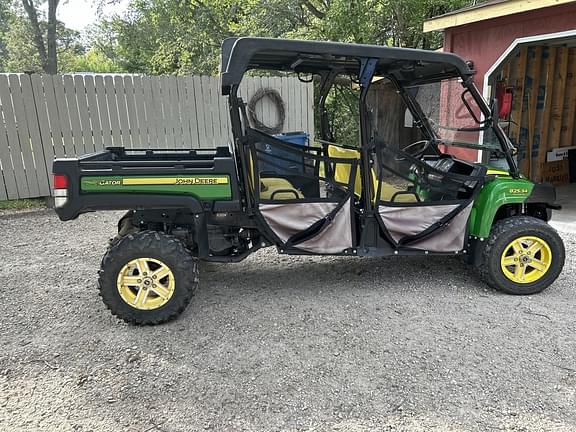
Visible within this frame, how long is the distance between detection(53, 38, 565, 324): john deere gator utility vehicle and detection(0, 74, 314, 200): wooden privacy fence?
3792 mm

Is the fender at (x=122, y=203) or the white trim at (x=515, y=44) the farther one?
the white trim at (x=515, y=44)

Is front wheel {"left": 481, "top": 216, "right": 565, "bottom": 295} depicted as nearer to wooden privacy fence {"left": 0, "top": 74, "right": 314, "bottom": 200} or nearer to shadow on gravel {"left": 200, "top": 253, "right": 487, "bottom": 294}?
shadow on gravel {"left": 200, "top": 253, "right": 487, "bottom": 294}

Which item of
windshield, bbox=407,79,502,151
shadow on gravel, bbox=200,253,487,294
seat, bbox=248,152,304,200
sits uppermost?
windshield, bbox=407,79,502,151

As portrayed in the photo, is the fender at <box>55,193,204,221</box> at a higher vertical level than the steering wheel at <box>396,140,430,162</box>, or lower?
lower

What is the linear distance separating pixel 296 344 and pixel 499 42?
5.64m

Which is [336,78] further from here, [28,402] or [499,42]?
[499,42]

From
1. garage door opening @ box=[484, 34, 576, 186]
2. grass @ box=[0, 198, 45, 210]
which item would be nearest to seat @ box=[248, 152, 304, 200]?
grass @ box=[0, 198, 45, 210]

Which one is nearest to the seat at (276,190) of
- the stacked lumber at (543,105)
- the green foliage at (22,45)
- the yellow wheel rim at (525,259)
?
the yellow wheel rim at (525,259)

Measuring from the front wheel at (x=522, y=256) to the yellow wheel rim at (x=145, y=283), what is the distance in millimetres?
2506

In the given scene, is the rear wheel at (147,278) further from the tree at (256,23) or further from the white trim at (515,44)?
the tree at (256,23)

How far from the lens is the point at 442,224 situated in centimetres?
362

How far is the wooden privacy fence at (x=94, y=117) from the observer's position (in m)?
6.54

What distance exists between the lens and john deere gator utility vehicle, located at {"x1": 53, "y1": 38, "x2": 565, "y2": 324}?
3133mm

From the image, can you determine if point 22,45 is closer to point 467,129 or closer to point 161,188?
point 161,188
